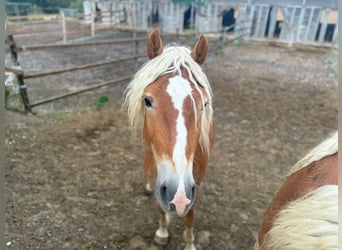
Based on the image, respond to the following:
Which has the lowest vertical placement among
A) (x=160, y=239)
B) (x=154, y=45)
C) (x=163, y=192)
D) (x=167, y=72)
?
(x=160, y=239)

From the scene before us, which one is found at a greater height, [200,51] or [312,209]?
[200,51]

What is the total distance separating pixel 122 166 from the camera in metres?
3.21

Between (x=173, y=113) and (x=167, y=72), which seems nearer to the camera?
(x=173, y=113)

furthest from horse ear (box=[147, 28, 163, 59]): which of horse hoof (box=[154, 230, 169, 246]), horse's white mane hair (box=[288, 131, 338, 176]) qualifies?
horse hoof (box=[154, 230, 169, 246])

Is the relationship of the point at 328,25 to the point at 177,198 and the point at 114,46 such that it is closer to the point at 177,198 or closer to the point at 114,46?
the point at 114,46

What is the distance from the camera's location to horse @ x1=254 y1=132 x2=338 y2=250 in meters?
0.73

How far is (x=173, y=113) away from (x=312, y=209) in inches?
29.7

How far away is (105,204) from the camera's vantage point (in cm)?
261

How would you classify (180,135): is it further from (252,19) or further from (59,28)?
(252,19)

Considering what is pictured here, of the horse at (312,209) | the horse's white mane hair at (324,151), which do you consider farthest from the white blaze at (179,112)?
the horse's white mane hair at (324,151)

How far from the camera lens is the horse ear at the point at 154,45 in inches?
67.7

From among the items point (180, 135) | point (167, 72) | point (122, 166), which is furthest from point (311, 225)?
point (122, 166)

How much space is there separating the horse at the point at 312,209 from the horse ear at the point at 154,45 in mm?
1146

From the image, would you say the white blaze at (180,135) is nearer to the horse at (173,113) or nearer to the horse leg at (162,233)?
the horse at (173,113)
